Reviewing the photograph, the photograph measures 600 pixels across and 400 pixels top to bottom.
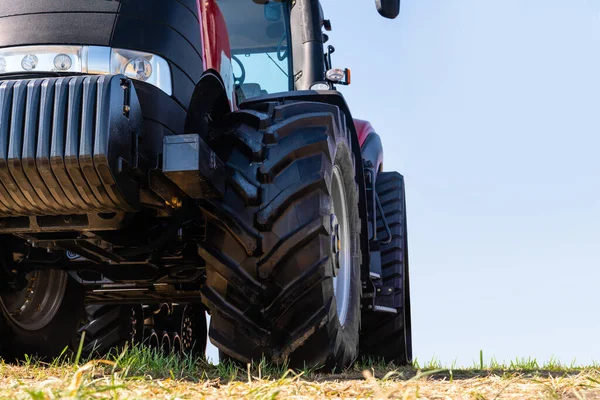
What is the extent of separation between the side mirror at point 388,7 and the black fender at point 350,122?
0.48m

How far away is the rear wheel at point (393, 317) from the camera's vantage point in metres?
5.44

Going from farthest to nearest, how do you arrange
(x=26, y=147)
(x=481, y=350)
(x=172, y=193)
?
(x=481, y=350) < (x=172, y=193) < (x=26, y=147)

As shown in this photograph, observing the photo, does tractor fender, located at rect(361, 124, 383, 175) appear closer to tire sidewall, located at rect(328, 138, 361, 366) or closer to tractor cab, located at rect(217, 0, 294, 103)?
tractor cab, located at rect(217, 0, 294, 103)

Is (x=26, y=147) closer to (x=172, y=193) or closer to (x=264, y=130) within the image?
(x=172, y=193)

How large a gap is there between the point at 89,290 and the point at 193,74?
2076mm

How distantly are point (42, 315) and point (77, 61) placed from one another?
2118mm

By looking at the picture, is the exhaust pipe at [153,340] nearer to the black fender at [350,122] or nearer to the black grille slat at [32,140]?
the black fender at [350,122]

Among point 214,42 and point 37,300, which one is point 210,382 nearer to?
point 214,42

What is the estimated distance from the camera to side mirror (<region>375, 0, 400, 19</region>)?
12.8 ft

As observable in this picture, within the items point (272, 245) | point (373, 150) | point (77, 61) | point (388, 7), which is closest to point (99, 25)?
point (77, 61)

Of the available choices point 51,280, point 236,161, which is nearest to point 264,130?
point 236,161

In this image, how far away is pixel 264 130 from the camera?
341 centimetres

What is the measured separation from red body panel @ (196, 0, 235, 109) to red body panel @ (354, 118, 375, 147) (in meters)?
2.33

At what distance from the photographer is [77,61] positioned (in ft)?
10.8
